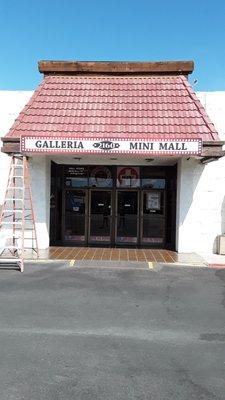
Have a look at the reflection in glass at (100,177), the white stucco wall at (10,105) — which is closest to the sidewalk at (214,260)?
the reflection in glass at (100,177)

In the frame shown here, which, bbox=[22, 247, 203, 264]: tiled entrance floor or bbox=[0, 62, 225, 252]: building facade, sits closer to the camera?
bbox=[0, 62, 225, 252]: building facade

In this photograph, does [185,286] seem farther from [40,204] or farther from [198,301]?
[40,204]

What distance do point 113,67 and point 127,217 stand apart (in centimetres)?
541

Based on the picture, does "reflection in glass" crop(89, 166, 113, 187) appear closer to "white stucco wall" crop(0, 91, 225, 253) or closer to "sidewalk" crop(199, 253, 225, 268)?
"white stucco wall" crop(0, 91, 225, 253)

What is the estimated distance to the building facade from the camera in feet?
43.6

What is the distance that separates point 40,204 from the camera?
1516 centimetres

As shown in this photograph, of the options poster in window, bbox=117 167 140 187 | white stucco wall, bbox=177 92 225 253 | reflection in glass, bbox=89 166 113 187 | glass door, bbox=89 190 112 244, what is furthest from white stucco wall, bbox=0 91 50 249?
white stucco wall, bbox=177 92 225 253

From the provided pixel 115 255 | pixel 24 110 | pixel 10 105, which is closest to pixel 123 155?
pixel 115 255

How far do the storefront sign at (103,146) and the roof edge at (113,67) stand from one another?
14.6 feet

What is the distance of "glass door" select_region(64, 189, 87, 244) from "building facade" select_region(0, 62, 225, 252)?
37 mm

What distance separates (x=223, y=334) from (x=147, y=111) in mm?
9350

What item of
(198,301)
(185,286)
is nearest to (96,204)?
(185,286)

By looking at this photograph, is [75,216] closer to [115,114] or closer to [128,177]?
[128,177]

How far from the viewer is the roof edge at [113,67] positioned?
16.3 meters
